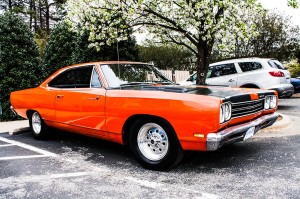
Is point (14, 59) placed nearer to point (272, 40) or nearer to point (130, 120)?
point (130, 120)

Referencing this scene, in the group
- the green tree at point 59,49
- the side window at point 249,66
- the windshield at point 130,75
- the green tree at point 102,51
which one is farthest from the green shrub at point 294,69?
the windshield at point 130,75

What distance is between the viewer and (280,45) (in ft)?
67.3

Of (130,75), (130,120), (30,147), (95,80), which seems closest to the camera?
(130,120)

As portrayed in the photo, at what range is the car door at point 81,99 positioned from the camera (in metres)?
4.64

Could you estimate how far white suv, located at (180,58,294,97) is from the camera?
9438 mm

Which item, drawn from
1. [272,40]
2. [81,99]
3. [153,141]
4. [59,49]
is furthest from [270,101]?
[272,40]

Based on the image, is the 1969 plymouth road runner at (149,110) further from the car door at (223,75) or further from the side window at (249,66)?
the side window at (249,66)

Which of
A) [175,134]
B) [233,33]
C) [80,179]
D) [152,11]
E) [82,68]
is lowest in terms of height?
[80,179]

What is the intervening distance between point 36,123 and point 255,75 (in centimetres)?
676

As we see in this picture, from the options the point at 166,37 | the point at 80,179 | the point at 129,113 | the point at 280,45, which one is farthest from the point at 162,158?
the point at 280,45

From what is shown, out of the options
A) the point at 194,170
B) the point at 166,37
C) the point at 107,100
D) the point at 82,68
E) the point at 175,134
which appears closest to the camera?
the point at 175,134

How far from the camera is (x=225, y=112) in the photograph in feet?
12.1

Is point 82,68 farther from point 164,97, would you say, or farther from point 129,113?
point 164,97

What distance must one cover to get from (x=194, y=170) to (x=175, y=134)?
0.64 metres
